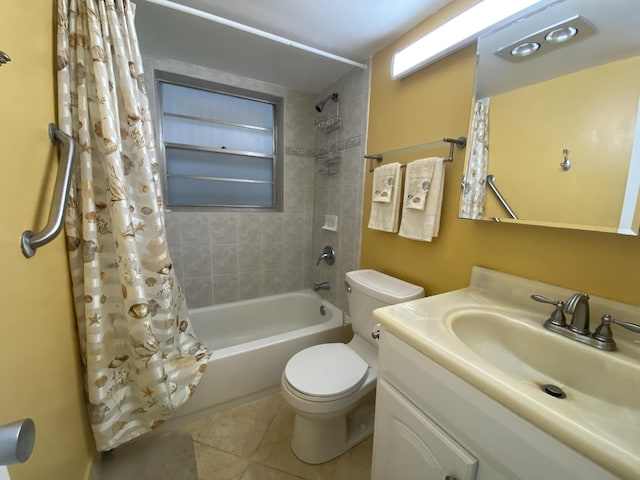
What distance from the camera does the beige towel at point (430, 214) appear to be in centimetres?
121

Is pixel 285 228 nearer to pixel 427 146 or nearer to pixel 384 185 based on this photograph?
pixel 384 185

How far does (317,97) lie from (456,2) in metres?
1.27

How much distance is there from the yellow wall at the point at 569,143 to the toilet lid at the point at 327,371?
920 millimetres

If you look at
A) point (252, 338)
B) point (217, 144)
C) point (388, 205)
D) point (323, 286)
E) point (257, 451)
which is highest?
point (217, 144)

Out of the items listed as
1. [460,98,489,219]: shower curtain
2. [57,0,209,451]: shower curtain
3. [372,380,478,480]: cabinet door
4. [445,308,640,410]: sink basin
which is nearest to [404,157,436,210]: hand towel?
[460,98,489,219]: shower curtain

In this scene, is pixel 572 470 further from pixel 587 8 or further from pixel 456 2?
pixel 456 2

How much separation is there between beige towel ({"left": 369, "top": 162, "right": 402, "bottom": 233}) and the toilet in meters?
0.30

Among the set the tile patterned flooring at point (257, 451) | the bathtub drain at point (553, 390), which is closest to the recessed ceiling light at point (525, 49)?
the bathtub drain at point (553, 390)

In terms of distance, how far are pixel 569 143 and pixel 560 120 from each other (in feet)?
0.29

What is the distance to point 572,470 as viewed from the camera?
46 cm

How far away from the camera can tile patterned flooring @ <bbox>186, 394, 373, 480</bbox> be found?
1.21 meters

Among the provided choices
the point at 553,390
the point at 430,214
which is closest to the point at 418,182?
the point at 430,214

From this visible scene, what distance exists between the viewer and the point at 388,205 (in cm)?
147

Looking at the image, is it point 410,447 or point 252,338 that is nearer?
point 410,447
